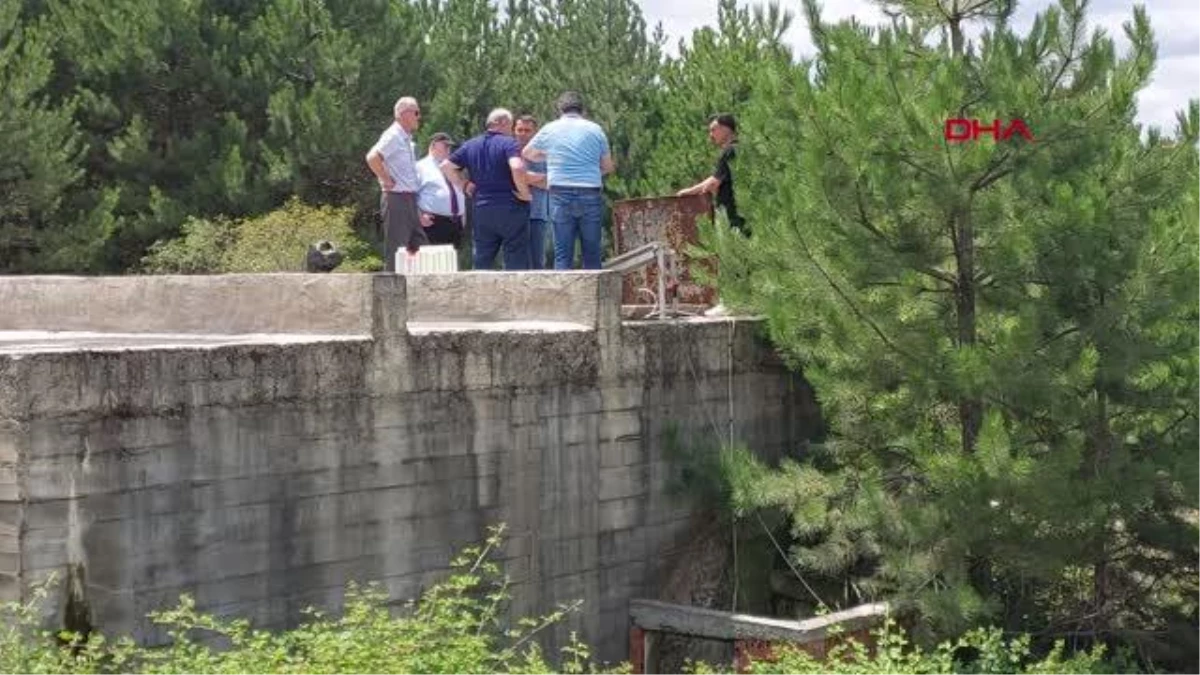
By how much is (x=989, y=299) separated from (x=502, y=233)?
4.06 metres

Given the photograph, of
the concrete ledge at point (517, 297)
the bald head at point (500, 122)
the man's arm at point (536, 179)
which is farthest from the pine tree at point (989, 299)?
the bald head at point (500, 122)

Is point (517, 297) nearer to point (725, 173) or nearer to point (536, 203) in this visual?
point (536, 203)

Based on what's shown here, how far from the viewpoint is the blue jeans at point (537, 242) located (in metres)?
15.3

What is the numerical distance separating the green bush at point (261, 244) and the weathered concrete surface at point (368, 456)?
10.6 m

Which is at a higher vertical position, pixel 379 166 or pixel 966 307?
pixel 379 166

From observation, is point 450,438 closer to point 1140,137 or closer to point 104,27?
point 1140,137

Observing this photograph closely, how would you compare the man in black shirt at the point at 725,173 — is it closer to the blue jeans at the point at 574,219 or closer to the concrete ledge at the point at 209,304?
the blue jeans at the point at 574,219

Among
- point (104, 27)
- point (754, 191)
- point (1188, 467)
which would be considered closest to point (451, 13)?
point (104, 27)

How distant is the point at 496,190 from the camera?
48.4 feet

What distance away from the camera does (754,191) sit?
14.1m

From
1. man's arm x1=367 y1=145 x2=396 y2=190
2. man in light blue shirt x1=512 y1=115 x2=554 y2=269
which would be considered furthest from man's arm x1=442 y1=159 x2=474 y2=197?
man's arm x1=367 y1=145 x2=396 y2=190

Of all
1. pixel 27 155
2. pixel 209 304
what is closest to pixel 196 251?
pixel 27 155

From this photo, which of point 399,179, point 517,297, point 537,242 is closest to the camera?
point 517,297

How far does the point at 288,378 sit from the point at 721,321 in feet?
13.3
